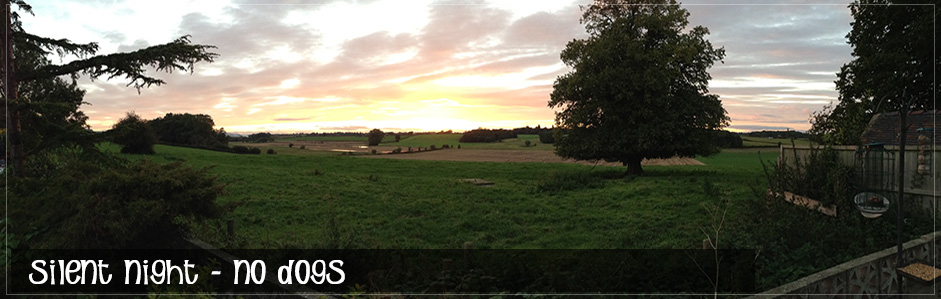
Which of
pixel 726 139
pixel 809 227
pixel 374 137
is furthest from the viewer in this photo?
pixel 374 137

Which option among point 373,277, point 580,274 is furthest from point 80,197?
point 580,274

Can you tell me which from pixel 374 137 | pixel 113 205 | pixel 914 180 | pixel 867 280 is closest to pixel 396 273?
pixel 113 205

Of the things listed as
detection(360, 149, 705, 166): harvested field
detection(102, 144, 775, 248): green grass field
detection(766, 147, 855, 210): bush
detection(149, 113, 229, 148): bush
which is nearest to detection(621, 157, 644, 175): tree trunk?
detection(102, 144, 775, 248): green grass field

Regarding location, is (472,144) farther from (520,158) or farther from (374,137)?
(520,158)

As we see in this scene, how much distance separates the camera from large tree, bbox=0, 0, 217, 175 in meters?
9.86

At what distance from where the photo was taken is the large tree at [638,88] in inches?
936

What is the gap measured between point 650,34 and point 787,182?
1551cm

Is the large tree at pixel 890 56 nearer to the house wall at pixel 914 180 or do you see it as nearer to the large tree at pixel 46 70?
the house wall at pixel 914 180

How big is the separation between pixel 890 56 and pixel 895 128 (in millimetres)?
8773

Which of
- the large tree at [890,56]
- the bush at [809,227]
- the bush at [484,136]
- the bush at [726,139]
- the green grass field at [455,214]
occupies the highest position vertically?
the large tree at [890,56]

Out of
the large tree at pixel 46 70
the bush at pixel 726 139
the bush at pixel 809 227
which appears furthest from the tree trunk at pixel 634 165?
the large tree at pixel 46 70

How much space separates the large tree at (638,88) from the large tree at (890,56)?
622cm

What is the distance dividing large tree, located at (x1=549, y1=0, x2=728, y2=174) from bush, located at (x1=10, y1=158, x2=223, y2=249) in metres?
20.6

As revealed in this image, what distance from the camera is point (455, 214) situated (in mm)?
14992
